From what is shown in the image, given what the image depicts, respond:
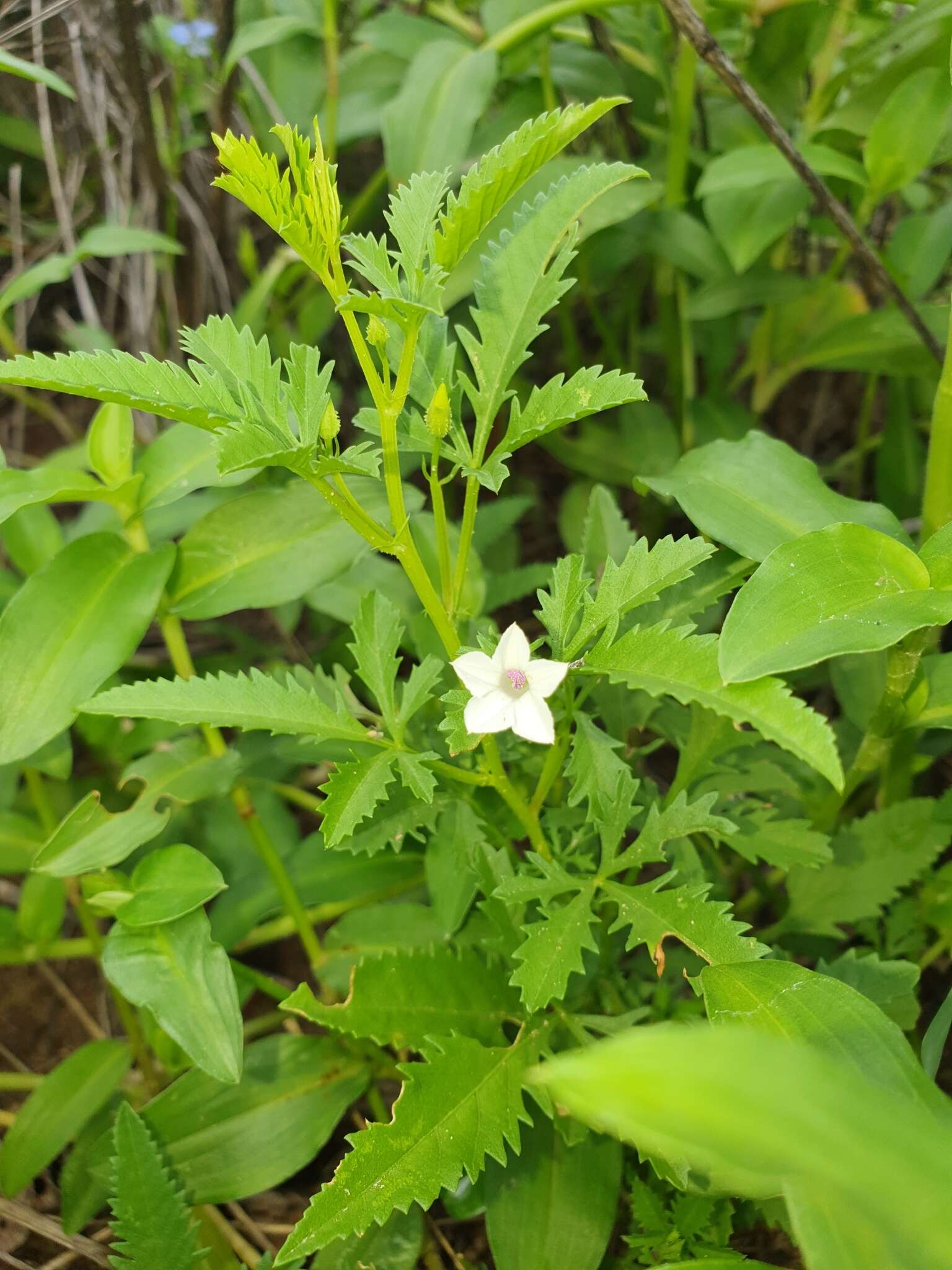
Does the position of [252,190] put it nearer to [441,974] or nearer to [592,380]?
[592,380]

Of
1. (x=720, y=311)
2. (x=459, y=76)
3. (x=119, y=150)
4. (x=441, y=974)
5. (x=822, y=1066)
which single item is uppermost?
(x=119, y=150)

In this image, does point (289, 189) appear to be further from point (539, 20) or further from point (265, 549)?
point (539, 20)

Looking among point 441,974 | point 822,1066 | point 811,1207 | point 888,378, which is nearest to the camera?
point 822,1066

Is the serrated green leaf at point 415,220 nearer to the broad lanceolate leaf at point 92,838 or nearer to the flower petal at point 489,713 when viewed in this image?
the flower petal at point 489,713

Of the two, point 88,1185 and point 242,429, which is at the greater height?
point 242,429

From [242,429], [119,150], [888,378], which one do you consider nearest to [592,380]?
[242,429]

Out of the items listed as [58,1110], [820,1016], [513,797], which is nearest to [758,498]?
[513,797]

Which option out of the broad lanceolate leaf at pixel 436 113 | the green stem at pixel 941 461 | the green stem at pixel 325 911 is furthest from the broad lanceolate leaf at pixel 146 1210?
the broad lanceolate leaf at pixel 436 113
